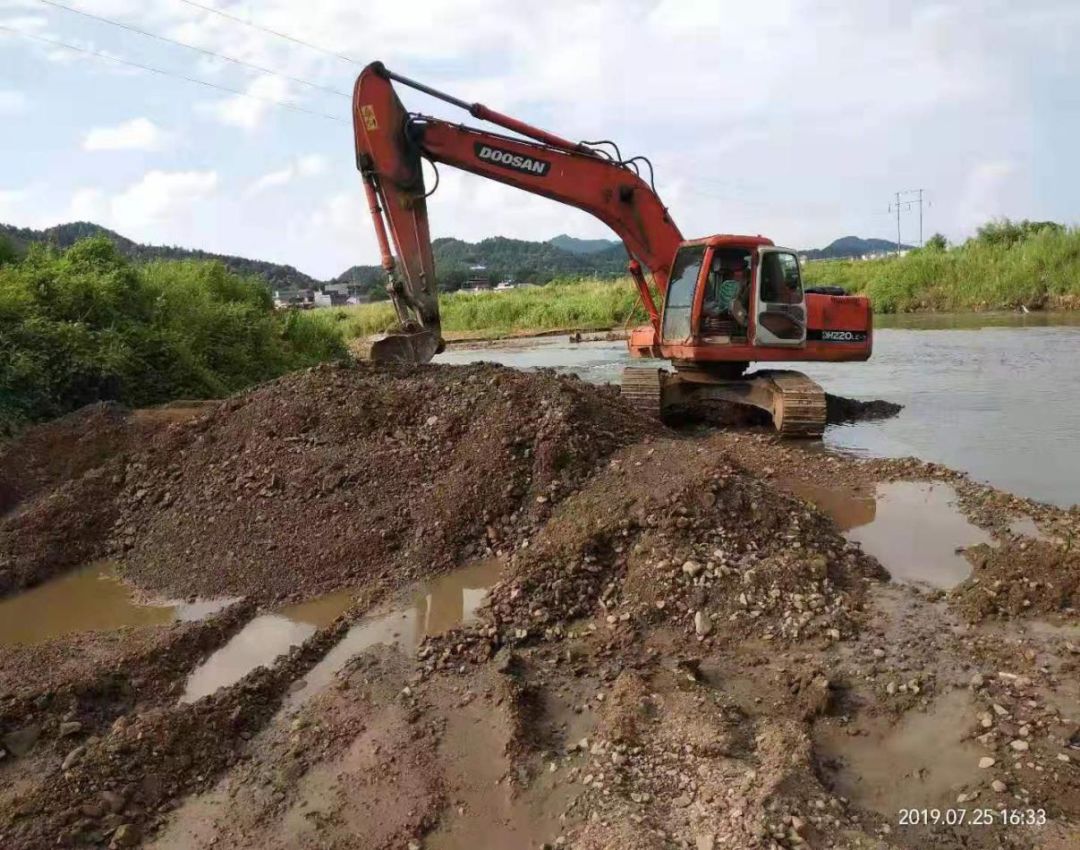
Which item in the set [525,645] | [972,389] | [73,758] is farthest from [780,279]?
[73,758]

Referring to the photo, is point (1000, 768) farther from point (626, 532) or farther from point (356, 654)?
point (356, 654)

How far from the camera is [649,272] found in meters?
10.9

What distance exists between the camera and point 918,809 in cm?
322

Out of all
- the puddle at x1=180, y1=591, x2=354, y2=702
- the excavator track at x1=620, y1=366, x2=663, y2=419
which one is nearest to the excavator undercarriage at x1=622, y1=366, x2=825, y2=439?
the excavator track at x1=620, y1=366, x2=663, y2=419

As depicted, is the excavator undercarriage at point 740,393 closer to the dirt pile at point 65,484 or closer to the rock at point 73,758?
the dirt pile at point 65,484

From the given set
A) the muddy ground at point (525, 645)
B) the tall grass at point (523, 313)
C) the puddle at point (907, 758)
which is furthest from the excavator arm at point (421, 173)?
the tall grass at point (523, 313)

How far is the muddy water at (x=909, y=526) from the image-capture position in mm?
5637

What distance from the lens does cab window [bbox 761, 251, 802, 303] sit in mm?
9984

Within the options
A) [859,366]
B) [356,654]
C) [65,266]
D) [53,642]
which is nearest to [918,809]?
[356,654]

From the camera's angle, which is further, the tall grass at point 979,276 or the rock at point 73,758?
the tall grass at point 979,276

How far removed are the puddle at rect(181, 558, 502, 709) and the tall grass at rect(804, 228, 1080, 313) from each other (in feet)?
90.1

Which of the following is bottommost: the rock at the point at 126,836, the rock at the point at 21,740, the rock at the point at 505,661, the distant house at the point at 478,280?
the rock at the point at 126,836

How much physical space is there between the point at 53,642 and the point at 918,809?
15.7ft
